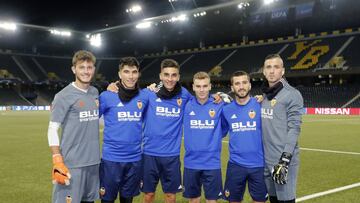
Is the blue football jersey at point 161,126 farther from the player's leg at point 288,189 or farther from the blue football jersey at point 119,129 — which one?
the player's leg at point 288,189

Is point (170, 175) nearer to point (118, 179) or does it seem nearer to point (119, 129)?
point (118, 179)

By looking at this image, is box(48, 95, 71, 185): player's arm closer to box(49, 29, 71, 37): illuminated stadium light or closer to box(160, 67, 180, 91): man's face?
box(160, 67, 180, 91): man's face

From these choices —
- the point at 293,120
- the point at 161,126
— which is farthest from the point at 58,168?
the point at 293,120

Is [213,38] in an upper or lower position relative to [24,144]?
upper

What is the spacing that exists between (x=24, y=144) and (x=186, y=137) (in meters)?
9.94

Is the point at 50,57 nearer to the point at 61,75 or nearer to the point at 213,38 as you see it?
the point at 61,75

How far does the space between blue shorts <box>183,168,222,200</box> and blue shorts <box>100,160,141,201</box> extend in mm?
630

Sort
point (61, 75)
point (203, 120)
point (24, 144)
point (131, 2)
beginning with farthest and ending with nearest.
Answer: point (61, 75), point (131, 2), point (24, 144), point (203, 120)

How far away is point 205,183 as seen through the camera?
4922mm

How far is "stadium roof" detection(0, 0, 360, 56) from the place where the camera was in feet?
137

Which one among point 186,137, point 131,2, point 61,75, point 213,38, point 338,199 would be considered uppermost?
point 131,2

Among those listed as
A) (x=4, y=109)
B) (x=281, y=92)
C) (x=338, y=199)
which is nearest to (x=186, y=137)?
(x=281, y=92)

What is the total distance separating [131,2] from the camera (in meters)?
48.2

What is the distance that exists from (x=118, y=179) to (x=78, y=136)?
2.49 ft
